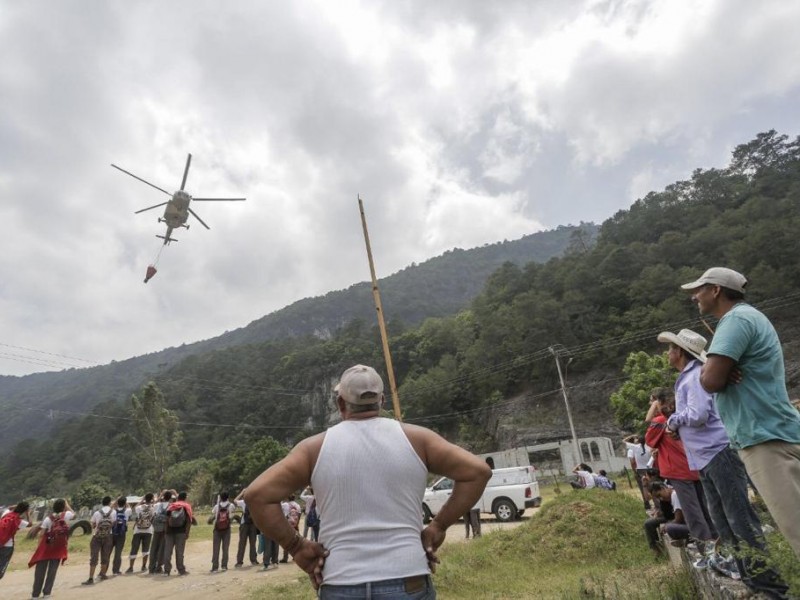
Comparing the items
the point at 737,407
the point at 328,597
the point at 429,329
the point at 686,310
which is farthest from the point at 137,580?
the point at 429,329

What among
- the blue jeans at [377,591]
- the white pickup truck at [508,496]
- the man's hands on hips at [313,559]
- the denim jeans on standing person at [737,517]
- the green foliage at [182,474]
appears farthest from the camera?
the green foliage at [182,474]

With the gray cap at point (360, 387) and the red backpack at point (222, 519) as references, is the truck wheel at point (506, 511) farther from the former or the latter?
the gray cap at point (360, 387)

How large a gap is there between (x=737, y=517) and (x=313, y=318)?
15377 centimetres

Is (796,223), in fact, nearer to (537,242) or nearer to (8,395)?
(537,242)

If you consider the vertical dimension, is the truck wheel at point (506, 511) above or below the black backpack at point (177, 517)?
below

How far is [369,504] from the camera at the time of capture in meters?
1.97

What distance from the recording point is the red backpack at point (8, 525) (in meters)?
8.29

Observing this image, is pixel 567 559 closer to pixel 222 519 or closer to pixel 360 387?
pixel 360 387

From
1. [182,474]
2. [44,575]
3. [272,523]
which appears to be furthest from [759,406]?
[182,474]

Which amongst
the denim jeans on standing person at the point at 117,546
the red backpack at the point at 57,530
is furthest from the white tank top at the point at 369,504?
the denim jeans on standing person at the point at 117,546

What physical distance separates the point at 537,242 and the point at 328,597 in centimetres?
19616

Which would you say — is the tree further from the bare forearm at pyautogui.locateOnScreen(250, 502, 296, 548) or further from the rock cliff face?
the bare forearm at pyautogui.locateOnScreen(250, 502, 296, 548)

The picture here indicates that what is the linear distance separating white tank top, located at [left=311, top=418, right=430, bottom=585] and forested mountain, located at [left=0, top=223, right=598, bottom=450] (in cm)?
11552

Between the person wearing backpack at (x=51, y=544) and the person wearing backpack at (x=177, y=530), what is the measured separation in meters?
1.99
